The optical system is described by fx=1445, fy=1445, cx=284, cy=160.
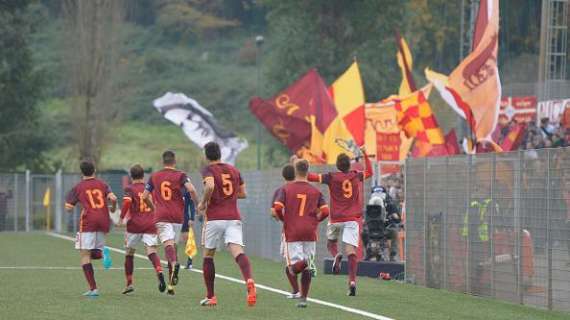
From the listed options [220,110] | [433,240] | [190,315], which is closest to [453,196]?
[433,240]

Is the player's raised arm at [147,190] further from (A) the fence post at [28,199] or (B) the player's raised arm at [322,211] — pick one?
(A) the fence post at [28,199]

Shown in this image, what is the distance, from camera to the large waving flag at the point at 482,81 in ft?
87.8

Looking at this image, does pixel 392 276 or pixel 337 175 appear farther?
pixel 392 276

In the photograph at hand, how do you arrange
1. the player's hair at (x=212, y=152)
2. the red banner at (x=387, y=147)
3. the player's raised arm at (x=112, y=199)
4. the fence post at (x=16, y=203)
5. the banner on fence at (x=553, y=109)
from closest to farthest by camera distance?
the player's hair at (x=212, y=152)
the player's raised arm at (x=112, y=199)
the banner on fence at (x=553, y=109)
the red banner at (x=387, y=147)
the fence post at (x=16, y=203)

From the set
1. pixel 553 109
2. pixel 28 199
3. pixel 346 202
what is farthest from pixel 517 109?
pixel 28 199

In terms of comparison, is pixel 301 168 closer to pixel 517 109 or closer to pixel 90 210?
pixel 90 210

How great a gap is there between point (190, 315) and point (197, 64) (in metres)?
91.0

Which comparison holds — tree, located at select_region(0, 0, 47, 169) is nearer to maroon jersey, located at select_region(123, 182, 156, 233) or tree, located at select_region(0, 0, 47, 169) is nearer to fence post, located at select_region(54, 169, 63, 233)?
fence post, located at select_region(54, 169, 63, 233)

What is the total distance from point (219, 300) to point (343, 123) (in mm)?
15375

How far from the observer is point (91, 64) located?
60.2 meters

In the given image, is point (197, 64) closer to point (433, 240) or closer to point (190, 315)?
point (433, 240)

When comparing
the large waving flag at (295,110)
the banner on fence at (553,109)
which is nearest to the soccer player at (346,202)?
the banner on fence at (553,109)

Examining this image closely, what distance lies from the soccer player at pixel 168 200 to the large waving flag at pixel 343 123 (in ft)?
36.9

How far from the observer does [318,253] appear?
29297 millimetres
